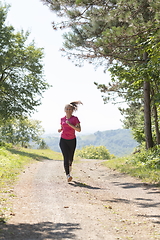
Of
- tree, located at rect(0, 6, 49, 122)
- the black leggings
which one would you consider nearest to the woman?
the black leggings

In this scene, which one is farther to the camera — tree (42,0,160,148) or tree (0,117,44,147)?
tree (0,117,44,147)

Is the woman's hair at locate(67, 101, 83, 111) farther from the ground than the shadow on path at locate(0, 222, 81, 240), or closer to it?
farther from the ground

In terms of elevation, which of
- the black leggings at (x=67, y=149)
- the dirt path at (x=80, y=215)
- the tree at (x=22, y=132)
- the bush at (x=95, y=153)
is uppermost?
the tree at (x=22, y=132)

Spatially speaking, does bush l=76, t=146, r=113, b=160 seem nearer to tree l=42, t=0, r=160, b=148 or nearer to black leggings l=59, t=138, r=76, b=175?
tree l=42, t=0, r=160, b=148

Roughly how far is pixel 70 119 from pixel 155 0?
4.49m

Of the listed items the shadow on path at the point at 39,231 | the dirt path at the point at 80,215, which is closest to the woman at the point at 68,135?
the dirt path at the point at 80,215

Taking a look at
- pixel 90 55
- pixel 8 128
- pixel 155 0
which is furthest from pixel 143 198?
pixel 8 128

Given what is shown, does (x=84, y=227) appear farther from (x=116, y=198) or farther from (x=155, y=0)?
(x=155, y=0)

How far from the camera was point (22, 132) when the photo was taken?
74938 millimetres

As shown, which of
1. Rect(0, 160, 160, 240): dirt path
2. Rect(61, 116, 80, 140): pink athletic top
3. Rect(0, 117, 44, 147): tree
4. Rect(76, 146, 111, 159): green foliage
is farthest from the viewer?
Rect(76, 146, 111, 159): green foliage

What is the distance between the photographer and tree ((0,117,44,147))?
66.0m

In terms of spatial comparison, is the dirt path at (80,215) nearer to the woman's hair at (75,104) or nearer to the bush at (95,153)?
the woman's hair at (75,104)

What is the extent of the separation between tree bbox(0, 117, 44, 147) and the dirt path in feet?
198

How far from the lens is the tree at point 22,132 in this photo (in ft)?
217
